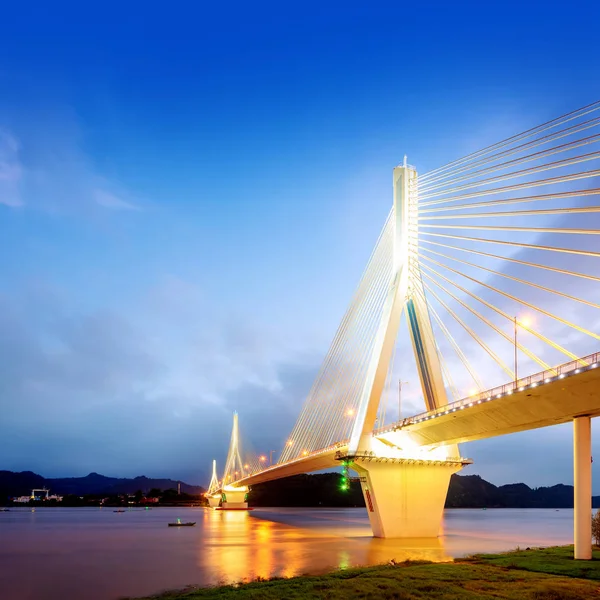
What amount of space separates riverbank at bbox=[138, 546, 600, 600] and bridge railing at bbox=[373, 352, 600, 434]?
21.7 ft

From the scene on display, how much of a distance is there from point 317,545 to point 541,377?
753 inches

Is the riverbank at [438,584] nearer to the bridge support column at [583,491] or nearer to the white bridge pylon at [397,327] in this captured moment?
the bridge support column at [583,491]

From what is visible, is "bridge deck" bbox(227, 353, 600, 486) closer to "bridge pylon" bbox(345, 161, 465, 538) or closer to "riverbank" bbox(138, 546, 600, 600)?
"bridge pylon" bbox(345, 161, 465, 538)

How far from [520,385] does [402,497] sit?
49.2 ft

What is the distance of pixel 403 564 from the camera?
2602cm

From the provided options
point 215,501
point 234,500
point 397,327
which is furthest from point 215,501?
point 397,327

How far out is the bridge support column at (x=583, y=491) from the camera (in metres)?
25.7

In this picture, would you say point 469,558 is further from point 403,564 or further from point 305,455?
point 305,455

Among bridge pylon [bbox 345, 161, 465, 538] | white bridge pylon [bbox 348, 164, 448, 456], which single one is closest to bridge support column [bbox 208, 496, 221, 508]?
bridge pylon [bbox 345, 161, 465, 538]

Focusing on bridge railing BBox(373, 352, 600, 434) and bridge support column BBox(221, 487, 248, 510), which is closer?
bridge railing BBox(373, 352, 600, 434)

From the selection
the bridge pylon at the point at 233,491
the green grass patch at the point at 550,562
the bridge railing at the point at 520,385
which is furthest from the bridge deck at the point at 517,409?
the bridge pylon at the point at 233,491

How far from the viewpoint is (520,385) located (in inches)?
1132

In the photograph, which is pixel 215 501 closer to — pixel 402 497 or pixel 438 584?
pixel 402 497

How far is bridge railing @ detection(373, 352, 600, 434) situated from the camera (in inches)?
968
